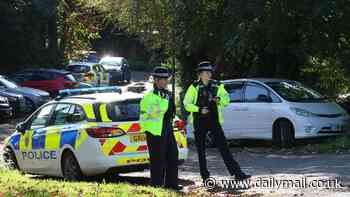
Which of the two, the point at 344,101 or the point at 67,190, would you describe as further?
the point at 344,101

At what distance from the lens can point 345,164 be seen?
1269 cm

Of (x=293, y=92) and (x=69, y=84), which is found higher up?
(x=69, y=84)

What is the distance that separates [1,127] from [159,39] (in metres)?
6.21

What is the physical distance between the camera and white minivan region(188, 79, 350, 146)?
52.8 ft

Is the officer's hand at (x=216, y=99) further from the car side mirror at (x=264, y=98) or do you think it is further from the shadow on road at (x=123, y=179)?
the car side mirror at (x=264, y=98)

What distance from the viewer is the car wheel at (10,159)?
14011mm

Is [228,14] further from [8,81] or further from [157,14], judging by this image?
[8,81]

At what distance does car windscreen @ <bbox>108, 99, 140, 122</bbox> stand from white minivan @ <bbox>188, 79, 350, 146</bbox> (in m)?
5.13

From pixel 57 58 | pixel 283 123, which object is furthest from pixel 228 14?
pixel 57 58

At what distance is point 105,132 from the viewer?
1162cm

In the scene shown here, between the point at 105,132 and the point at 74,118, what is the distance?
0.94 m

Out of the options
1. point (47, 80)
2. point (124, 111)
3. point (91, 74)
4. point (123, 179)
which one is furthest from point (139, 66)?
point (124, 111)

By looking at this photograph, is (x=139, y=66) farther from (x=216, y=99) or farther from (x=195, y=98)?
(x=216, y=99)

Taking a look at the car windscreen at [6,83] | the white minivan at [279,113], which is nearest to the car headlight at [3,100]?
the car windscreen at [6,83]
